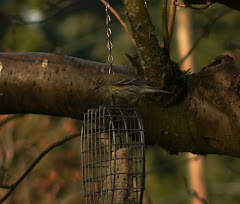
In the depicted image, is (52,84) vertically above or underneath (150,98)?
above

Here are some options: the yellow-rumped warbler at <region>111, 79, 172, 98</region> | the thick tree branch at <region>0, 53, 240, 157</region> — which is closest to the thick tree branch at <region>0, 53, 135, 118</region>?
the thick tree branch at <region>0, 53, 240, 157</region>

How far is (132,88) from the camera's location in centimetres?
331

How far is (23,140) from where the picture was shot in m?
8.30

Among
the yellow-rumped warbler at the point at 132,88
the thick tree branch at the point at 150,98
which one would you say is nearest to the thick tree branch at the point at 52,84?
the thick tree branch at the point at 150,98

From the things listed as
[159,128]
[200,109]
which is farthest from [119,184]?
[200,109]

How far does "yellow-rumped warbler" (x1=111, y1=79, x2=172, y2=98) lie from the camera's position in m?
3.22

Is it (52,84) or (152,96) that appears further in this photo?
(52,84)

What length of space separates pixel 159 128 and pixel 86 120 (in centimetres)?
47

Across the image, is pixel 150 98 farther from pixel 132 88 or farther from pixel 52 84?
pixel 52 84

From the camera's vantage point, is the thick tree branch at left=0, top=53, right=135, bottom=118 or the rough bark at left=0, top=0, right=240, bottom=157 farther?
the thick tree branch at left=0, top=53, right=135, bottom=118

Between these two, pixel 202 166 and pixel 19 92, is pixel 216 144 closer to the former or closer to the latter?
pixel 19 92

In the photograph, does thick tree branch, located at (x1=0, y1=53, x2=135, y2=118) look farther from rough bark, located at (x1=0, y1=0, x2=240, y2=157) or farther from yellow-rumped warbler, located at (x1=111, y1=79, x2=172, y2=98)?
yellow-rumped warbler, located at (x1=111, y1=79, x2=172, y2=98)

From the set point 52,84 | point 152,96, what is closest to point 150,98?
point 152,96

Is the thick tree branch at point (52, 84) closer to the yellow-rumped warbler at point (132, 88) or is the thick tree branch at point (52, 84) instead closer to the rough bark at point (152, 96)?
the rough bark at point (152, 96)
